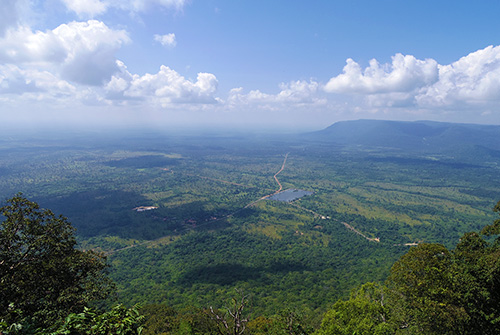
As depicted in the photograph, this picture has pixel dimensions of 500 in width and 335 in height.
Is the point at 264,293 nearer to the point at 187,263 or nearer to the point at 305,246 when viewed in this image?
the point at 187,263

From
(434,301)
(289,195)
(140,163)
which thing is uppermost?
(434,301)

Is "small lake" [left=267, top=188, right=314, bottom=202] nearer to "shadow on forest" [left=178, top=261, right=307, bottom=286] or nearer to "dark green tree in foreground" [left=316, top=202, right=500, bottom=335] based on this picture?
"shadow on forest" [left=178, top=261, right=307, bottom=286]

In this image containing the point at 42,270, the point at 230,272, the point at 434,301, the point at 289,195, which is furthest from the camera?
the point at 289,195

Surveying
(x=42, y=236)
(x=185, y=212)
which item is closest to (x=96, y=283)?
(x=42, y=236)

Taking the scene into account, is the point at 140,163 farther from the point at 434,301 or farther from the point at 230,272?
the point at 434,301

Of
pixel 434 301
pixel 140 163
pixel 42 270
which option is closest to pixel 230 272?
pixel 434 301
